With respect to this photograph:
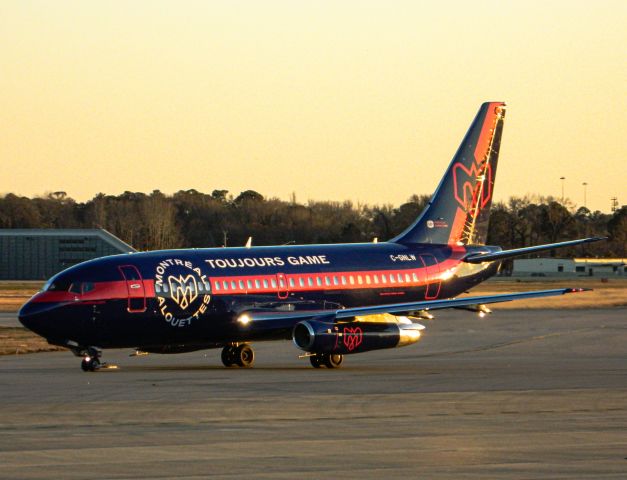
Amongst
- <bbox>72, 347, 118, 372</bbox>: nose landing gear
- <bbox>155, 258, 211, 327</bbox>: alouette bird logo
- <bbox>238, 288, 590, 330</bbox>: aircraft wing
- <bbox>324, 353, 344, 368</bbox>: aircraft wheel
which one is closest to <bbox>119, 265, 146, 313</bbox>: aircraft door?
<bbox>155, 258, 211, 327</bbox>: alouette bird logo

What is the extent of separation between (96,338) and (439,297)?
13635 mm

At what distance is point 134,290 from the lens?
134 ft

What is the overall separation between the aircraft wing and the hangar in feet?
404

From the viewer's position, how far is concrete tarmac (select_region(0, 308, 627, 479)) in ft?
65.3

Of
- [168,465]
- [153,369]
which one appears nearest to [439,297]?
[153,369]

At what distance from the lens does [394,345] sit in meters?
42.6

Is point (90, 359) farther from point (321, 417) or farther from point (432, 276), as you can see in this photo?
point (321, 417)

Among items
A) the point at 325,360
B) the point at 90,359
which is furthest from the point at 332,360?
the point at 90,359

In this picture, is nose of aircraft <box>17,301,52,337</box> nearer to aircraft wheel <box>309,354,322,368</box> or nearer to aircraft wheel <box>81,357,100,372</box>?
aircraft wheel <box>81,357,100,372</box>

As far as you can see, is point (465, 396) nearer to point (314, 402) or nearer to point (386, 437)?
point (314, 402)

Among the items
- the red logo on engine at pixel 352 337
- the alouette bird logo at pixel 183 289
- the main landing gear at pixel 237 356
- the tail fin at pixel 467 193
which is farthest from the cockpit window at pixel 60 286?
the tail fin at pixel 467 193

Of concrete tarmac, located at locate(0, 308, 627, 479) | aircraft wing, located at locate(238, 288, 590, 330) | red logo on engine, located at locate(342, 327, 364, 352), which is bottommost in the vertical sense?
concrete tarmac, located at locate(0, 308, 627, 479)

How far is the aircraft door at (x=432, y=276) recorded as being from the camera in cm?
4797

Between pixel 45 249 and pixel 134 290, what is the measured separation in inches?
5216
